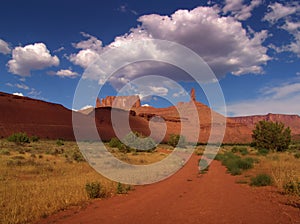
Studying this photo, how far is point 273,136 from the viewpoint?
36.5m

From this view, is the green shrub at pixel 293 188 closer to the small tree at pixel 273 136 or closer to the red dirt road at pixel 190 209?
the red dirt road at pixel 190 209

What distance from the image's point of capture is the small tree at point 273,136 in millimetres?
35969

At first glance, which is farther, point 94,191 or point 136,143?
point 136,143

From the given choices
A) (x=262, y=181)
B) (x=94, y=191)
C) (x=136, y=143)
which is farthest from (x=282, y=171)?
(x=136, y=143)

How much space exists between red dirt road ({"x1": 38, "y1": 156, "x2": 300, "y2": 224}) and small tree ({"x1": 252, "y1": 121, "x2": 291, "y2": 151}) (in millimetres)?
28758

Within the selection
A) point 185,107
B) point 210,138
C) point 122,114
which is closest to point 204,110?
point 185,107

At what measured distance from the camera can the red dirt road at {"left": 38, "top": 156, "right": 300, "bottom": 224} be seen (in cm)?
630

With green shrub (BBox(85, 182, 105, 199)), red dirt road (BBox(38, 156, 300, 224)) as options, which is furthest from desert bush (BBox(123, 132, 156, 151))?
red dirt road (BBox(38, 156, 300, 224))

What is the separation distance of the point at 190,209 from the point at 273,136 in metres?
33.3

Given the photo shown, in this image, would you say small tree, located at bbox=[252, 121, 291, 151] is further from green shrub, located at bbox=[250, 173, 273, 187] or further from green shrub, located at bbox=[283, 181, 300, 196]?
green shrub, located at bbox=[283, 181, 300, 196]

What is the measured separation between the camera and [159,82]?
2216cm

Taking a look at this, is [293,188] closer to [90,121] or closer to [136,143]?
[136,143]

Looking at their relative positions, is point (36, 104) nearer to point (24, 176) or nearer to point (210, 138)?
point (210, 138)

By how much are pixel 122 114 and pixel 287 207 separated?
3915 inches
